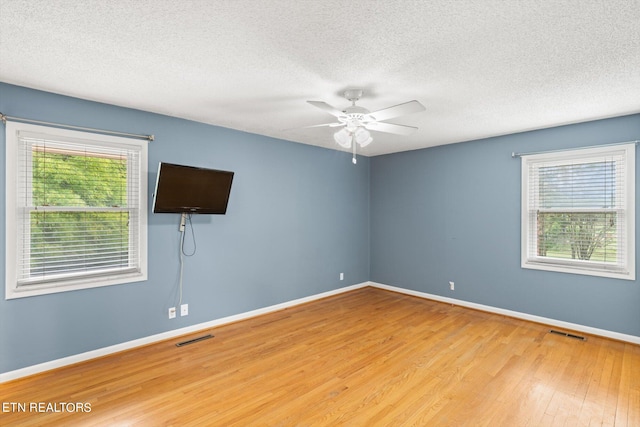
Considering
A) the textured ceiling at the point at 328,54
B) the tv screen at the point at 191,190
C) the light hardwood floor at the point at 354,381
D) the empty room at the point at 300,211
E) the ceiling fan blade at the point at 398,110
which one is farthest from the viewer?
the tv screen at the point at 191,190

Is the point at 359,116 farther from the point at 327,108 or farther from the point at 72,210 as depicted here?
the point at 72,210

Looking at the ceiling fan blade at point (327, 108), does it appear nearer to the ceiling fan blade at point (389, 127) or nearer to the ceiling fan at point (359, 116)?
the ceiling fan at point (359, 116)

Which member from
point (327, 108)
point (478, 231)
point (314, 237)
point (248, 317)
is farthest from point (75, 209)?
point (478, 231)

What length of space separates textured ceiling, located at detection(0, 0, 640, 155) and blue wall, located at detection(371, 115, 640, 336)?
0.98m

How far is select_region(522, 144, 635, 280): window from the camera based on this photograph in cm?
355

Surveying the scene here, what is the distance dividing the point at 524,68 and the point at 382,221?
12.2ft

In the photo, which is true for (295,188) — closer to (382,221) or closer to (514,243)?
(382,221)

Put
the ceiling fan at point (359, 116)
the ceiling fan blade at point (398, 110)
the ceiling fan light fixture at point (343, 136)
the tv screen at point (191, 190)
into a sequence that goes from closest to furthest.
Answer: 1. the ceiling fan blade at point (398, 110)
2. the ceiling fan at point (359, 116)
3. the ceiling fan light fixture at point (343, 136)
4. the tv screen at point (191, 190)

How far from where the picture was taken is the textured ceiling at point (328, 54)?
5.66 ft

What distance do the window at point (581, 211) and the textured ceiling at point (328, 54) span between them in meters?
0.62

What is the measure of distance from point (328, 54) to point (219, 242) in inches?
105

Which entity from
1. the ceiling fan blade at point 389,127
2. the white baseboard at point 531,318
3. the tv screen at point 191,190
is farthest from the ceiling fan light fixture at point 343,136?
the white baseboard at point 531,318

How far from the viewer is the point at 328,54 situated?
2193mm

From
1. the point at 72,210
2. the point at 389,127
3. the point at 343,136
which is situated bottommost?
the point at 72,210
